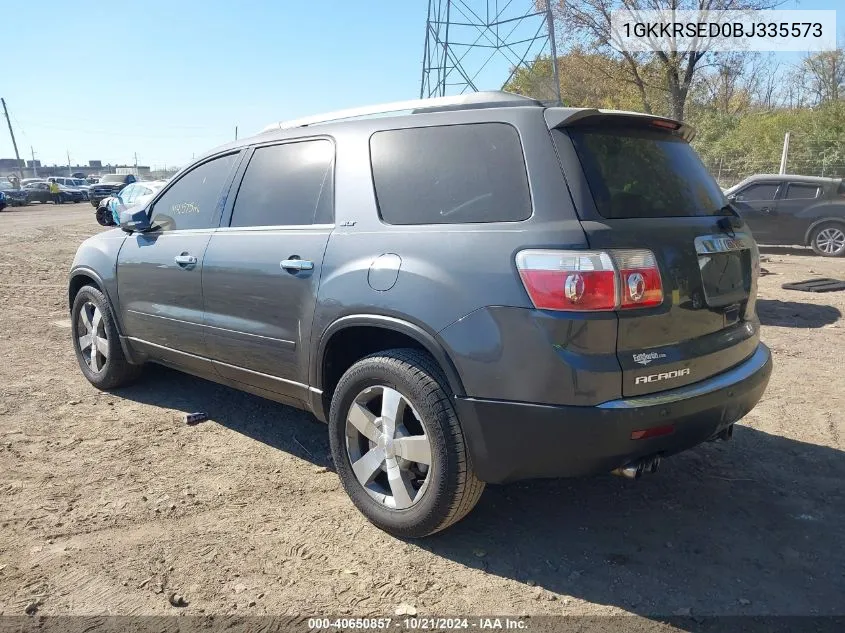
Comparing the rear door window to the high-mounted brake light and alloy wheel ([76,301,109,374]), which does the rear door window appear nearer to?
the high-mounted brake light

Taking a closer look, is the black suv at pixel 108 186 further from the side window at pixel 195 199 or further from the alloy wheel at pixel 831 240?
the side window at pixel 195 199

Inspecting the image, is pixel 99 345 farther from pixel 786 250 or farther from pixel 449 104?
pixel 786 250

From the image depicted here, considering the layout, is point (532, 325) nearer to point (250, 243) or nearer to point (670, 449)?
point (670, 449)

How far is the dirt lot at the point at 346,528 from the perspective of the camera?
2641 mm

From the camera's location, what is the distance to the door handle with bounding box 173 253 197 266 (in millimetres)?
4061

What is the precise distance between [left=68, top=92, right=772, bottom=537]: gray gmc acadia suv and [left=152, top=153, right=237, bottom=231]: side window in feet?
1.31

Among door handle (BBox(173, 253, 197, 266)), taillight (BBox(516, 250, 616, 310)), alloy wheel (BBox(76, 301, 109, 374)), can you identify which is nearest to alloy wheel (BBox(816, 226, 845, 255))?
taillight (BBox(516, 250, 616, 310))

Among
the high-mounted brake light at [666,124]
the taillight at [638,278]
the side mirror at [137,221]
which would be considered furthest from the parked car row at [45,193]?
the taillight at [638,278]

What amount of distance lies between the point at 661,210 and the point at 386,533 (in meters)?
1.89

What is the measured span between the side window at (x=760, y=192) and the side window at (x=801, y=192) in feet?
0.78

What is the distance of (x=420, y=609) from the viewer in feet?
8.42

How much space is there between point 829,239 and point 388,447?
491 inches

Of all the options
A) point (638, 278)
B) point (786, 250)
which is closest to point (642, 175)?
point (638, 278)

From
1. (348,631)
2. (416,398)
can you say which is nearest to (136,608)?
(348,631)
